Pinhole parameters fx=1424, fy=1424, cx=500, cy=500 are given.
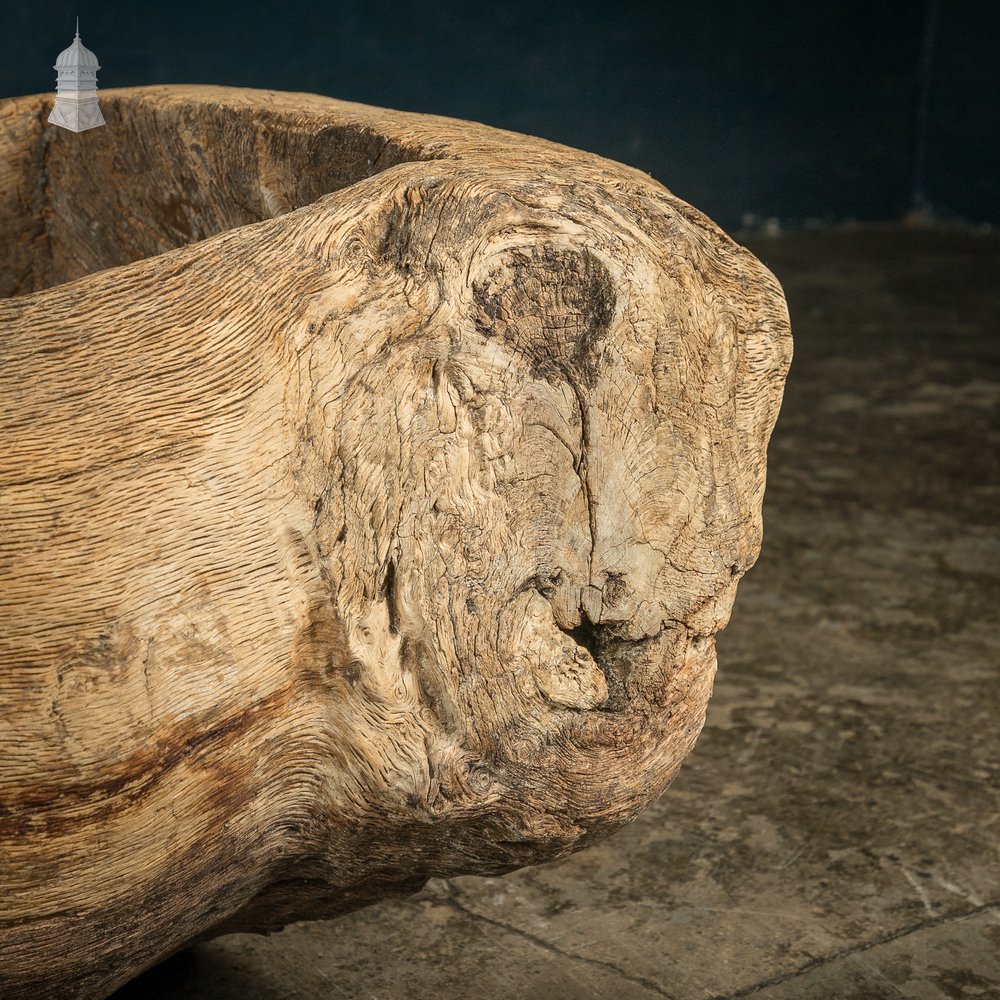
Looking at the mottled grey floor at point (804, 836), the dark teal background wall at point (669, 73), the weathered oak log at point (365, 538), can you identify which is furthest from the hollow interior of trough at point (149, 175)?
the dark teal background wall at point (669, 73)

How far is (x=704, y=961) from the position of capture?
1618 mm

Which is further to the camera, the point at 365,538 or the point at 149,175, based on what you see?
the point at 149,175

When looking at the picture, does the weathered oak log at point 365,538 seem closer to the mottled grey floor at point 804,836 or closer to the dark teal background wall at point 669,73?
the mottled grey floor at point 804,836

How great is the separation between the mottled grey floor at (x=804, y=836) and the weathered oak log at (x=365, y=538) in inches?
16.1

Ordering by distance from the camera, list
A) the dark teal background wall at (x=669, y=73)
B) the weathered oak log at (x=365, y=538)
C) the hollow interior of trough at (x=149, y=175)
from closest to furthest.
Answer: the weathered oak log at (x=365, y=538) < the hollow interior of trough at (x=149, y=175) < the dark teal background wall at (x=669, y=73)

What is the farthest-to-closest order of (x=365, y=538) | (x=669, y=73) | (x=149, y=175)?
(x=669, y=73)
(x=149, y=175)
(x=365, y=538)

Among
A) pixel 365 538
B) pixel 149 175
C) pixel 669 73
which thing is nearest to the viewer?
pixel 365 538

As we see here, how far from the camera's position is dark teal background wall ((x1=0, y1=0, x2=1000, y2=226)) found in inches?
174

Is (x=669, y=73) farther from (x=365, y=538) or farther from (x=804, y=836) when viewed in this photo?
(x=365, y=538)

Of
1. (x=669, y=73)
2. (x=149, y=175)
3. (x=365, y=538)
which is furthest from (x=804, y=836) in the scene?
(x=669, y=73)

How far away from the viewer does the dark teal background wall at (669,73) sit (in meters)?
4.42

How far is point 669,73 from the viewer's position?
5.50m

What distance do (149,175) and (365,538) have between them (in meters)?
0.91

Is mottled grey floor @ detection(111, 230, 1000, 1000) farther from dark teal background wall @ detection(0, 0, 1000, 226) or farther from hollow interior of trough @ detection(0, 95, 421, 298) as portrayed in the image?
dark teal background wall @ detection(0, 0, 1000, 226)
